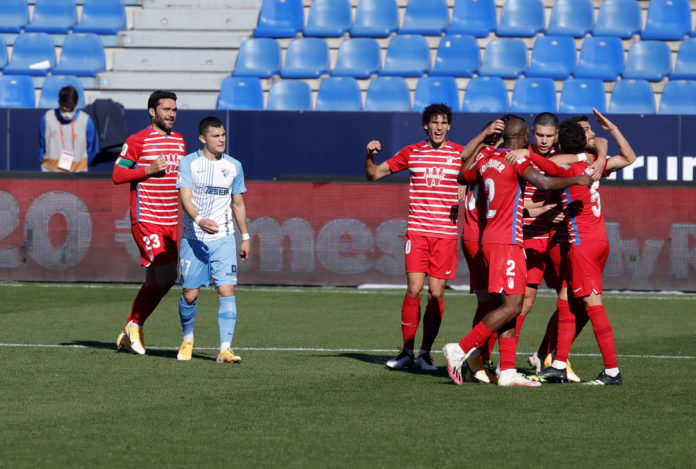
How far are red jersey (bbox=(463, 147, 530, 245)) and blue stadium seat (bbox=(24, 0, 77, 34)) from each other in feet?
49.5

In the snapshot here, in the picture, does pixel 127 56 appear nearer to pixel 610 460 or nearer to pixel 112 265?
pixel 112 265

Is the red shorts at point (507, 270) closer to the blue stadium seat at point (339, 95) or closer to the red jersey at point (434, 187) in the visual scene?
the red jersey at point (434, 187)

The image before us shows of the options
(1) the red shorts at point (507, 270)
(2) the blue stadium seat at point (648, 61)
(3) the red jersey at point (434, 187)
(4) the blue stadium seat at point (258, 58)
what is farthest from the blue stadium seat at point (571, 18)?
(1) the red shorts at point (507, 270)


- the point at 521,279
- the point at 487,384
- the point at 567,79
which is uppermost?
the point at 567,79

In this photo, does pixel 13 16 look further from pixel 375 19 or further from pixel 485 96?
pixel 485 96

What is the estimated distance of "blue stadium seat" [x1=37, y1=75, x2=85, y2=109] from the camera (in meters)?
19.7

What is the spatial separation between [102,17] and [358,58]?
5066mm

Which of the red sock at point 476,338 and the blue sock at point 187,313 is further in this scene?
the blue sock at point 187,313

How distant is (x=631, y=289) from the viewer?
15.2 metres

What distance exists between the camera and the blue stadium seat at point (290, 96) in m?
19.2

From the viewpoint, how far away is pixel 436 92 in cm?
1895

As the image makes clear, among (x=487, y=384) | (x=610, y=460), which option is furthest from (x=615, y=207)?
(x=610, y=460)

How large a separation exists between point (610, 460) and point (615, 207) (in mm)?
9940

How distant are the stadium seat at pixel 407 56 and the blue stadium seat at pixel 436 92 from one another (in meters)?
0.52
